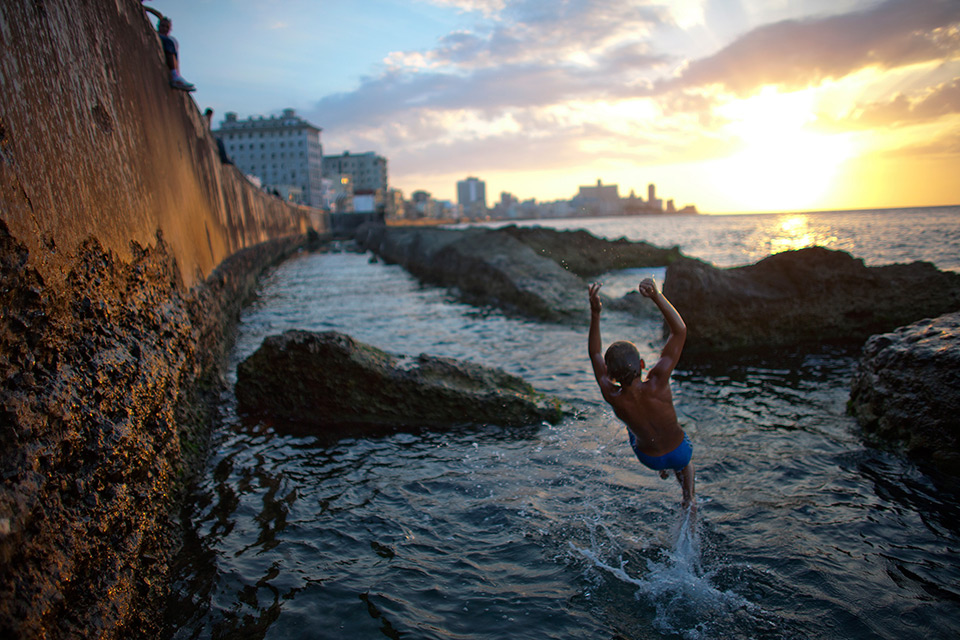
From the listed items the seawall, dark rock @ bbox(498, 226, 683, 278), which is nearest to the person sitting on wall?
the seawall

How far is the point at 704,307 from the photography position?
372 inches

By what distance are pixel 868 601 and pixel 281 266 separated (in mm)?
30489

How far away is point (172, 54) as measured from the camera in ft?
30.7

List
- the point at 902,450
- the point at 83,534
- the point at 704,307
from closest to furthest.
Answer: the point at 83,534
the point at 902,450
the point at 704,307

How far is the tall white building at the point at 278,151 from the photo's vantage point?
11425 cm

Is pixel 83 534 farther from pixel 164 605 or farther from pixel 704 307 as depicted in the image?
pixel 704 307

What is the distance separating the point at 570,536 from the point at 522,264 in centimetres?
1290

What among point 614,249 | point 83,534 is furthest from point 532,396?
point 614,249

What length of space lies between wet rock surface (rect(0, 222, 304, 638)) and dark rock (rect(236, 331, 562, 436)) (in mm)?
1769

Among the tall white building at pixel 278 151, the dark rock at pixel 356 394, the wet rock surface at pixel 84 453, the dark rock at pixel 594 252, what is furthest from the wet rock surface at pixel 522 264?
the tall white building at pixel 278 151

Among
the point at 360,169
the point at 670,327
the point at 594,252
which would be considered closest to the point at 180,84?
the point at 670,327

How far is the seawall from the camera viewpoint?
2242 mm

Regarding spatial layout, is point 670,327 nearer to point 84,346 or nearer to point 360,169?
point 84,346

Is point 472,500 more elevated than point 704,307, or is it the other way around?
point 704,307
